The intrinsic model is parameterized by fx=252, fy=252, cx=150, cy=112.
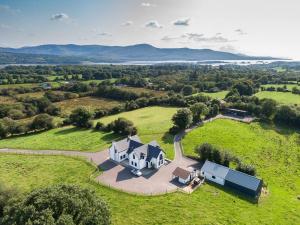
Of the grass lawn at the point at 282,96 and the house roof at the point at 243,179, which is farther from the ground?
the grass lawn at the point at 282,96

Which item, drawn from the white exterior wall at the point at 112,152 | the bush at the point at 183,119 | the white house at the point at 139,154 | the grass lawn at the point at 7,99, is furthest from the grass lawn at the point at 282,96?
the grass lawn at the point at 7,99

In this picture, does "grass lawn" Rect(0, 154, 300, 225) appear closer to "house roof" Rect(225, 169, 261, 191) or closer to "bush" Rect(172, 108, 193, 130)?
"house roof" Rect(225, 169, 261, 191)

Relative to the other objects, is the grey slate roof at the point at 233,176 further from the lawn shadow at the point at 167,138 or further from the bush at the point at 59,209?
the bush at the point at 59,209

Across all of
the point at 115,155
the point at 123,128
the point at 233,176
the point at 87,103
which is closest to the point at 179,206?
the point at 233,176

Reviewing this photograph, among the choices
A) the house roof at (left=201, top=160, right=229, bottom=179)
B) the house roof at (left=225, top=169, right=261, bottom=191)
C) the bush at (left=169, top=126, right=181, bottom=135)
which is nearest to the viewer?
the house roof at (left=225, top=169, right=261, bottom=191)

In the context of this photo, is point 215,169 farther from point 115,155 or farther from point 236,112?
point 236,112

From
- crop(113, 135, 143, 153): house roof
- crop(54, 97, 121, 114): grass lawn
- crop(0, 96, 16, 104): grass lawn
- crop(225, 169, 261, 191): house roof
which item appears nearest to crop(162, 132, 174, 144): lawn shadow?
crop(113, 135, 143, 153): house roof

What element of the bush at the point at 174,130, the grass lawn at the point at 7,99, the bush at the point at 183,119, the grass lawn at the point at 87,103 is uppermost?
the bush at the point at 183,119

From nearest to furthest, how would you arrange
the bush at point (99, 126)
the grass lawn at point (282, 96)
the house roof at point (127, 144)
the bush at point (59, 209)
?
the bush at point (59, 209) < the house roof at point (127, 144) < the bush at point (99, 126) < the grass lawn at point (282, 96)
